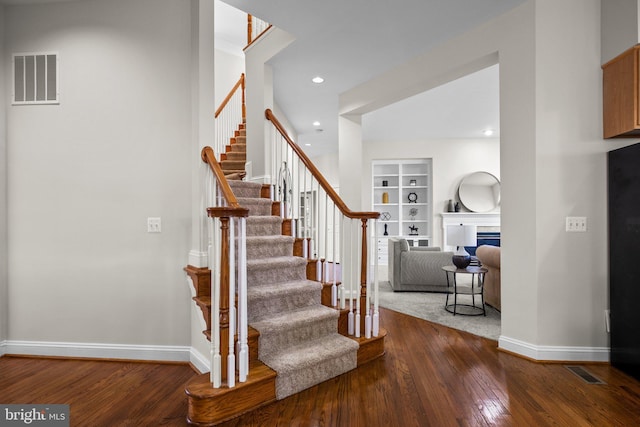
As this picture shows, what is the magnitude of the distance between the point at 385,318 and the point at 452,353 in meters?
1.06

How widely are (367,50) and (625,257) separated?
112 inches

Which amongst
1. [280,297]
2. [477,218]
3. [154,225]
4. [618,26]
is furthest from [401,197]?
[154,225]

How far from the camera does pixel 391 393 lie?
2213 mm

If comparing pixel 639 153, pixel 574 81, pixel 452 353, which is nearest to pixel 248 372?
pixel 452 353

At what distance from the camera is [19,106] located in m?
2.89

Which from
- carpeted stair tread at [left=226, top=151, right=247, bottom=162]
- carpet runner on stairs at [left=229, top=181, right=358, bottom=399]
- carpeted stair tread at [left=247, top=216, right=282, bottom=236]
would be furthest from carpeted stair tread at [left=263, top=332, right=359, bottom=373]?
carpeted stair tread at [left=226, top=151, right=247, bottom=162]

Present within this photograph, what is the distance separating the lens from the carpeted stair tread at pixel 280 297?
2.50 meters

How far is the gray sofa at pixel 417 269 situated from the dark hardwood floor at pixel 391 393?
208cm

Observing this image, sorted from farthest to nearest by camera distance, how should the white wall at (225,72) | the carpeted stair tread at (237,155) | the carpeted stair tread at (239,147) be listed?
the white wall at (225,72), the carpeted stair tread at (239,147), the carpeted stair tread at (237,155)

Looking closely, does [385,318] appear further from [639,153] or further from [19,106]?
[19,106]

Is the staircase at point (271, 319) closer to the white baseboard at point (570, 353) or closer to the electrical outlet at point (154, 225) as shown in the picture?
the electrical outlet at point (154, 225)

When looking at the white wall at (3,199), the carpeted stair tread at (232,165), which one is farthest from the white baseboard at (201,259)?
the carpeted stair tread at (232,165)

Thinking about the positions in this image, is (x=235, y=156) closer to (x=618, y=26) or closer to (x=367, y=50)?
(x=367, y=50)

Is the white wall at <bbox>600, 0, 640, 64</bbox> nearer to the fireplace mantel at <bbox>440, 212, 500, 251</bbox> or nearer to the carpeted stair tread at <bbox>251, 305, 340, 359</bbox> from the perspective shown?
the carpeted stair tread at <bbox>251, 305, 340, 359</bbox>
